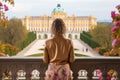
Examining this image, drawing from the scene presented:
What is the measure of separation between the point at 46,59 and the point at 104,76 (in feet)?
2.82

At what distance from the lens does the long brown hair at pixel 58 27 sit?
4.15m

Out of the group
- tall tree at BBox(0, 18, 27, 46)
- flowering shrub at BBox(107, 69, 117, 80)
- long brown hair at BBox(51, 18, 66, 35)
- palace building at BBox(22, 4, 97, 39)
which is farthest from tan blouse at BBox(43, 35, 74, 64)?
palace building at BBox(22, 4, 97, 39)

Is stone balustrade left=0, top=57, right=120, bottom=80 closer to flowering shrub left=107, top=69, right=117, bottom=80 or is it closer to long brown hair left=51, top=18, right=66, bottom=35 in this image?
flowering shrub left=107, top=69, right=117, bottom=80

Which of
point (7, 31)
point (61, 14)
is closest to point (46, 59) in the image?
point (7, 31)

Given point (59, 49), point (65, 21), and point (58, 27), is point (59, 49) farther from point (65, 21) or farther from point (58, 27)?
point (65, 21)

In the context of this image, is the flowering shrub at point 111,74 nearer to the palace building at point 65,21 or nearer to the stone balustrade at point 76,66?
the stone balustrade at point 76,66

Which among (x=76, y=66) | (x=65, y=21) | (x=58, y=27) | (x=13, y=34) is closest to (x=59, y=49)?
(x=58, y=27)

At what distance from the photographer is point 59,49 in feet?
13.9

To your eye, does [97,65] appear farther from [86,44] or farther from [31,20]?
[31,20]

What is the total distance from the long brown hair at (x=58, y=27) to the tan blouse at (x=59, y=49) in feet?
0.20

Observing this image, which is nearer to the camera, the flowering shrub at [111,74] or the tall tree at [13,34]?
the flowering shrub at [111,74]

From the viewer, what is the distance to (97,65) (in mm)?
4828

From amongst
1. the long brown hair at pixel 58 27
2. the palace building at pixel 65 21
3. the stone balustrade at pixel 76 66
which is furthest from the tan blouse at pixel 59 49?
the palace building at pixel 65 21

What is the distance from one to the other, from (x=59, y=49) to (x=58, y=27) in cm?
24
